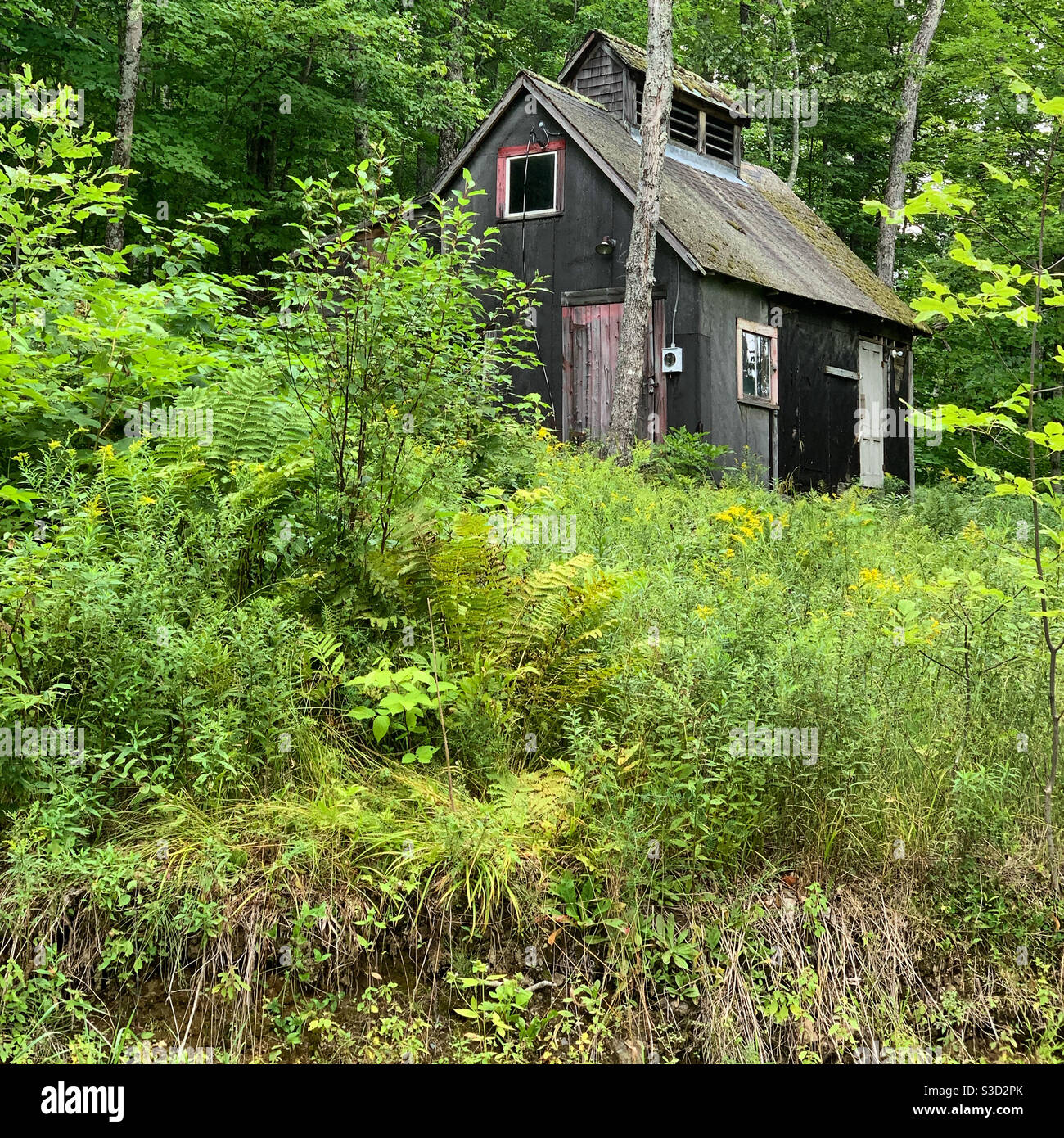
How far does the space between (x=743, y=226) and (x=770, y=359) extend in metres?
2.53

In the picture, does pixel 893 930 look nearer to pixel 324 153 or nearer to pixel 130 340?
pixel 130 340

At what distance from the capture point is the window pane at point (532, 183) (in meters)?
14.9

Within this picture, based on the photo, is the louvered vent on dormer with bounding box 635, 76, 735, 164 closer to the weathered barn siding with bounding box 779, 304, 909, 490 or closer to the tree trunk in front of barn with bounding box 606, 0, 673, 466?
the weathered barn siding with bounding box 779, 304, 909, 490

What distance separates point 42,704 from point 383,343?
207cm

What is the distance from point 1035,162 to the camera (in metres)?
22.9

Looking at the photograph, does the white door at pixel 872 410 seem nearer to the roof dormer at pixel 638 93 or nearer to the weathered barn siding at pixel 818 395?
the weathered barn siding at pixel 818 395

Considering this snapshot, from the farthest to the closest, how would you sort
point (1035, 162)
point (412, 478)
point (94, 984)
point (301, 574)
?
point (1035, 162) < point (412, 478) < point (301, 574) < point (94, 984)

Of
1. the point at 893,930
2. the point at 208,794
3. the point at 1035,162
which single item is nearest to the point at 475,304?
the point at 208,794

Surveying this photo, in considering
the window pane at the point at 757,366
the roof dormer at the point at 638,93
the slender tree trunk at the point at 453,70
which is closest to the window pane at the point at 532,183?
the roof dormer at the point at 638,93

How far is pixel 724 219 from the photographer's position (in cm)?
1554

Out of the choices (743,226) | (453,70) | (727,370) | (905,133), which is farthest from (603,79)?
(905,133)

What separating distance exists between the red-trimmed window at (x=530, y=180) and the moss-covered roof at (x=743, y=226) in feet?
2.07

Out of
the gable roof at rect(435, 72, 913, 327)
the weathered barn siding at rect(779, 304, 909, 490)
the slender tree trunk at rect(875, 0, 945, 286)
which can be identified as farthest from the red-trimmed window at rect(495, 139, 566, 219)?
the slender tree trunk at rect(875, 0, 945, 286)

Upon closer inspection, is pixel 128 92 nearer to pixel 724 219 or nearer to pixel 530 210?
pixel 530 210
